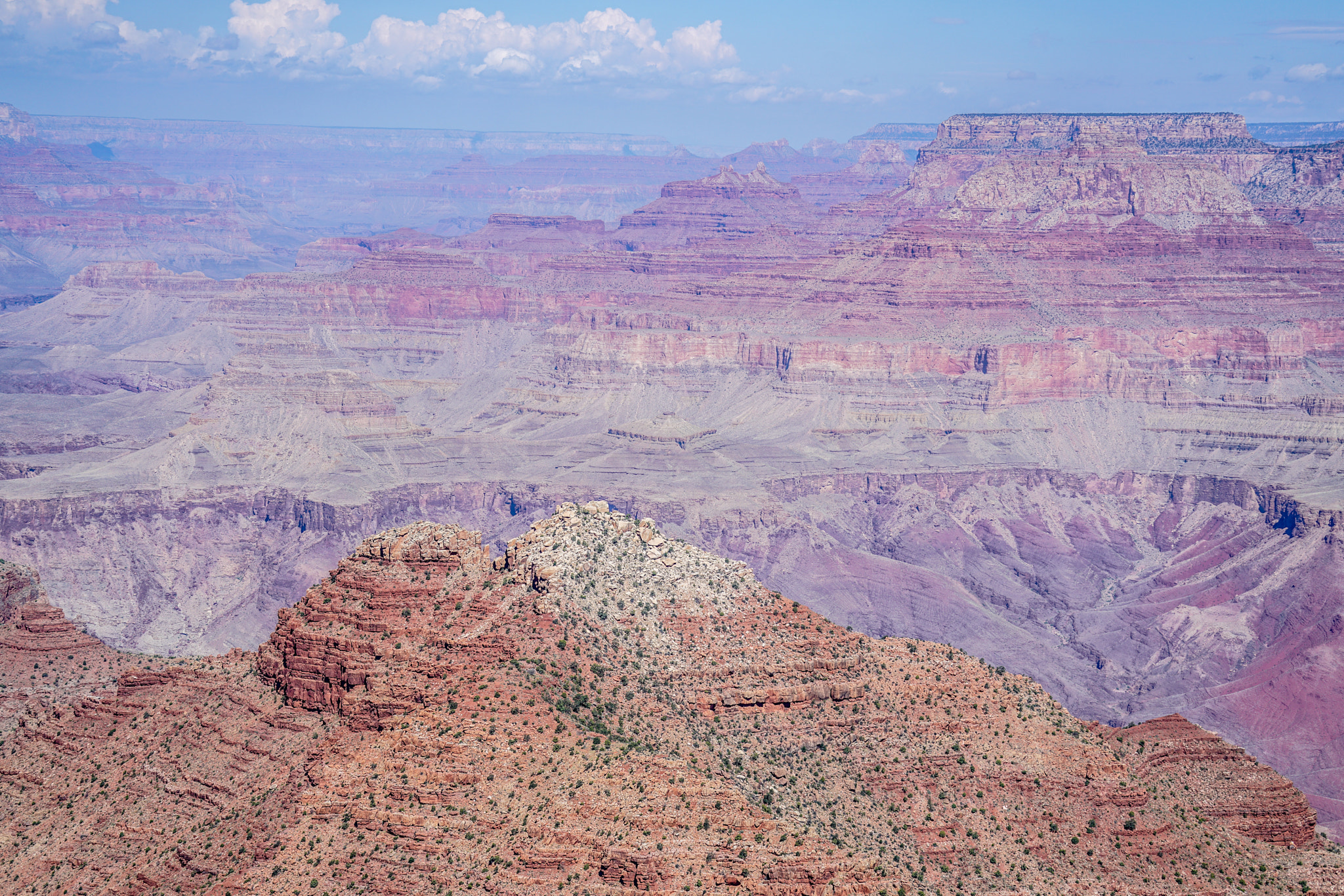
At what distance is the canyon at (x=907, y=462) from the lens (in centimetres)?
11144

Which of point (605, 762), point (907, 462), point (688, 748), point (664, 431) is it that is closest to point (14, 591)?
point (688, 748)

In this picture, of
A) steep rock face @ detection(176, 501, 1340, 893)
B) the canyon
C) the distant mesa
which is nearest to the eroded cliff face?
steep rock face @ detection(176, 501, 1340, 893)

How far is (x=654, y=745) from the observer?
121 feet

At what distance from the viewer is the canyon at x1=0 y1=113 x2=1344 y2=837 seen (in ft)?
366

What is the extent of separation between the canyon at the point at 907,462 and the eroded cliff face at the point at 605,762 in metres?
42.8

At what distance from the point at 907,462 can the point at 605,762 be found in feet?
407

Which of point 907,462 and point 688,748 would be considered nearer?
point 688,748

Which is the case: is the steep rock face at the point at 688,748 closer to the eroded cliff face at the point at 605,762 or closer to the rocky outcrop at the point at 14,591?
the eroded cliff face at the point at 605,762

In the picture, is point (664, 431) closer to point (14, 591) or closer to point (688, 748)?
point (14, 591)

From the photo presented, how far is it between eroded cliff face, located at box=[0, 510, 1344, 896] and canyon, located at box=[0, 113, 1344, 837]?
42.8 meters

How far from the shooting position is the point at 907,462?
155500 millimetres

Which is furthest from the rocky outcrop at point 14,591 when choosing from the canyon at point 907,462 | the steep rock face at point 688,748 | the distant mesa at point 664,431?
→ the distant mesa at point 664,431

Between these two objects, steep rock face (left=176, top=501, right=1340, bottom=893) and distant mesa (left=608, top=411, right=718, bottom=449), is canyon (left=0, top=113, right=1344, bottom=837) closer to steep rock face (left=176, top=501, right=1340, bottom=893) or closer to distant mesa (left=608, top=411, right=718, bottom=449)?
distant mesa (left=608, top=411, right=718, bottom=449)

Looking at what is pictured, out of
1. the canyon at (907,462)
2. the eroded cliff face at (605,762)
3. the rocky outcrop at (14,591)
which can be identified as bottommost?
the canyon at (907,462)
